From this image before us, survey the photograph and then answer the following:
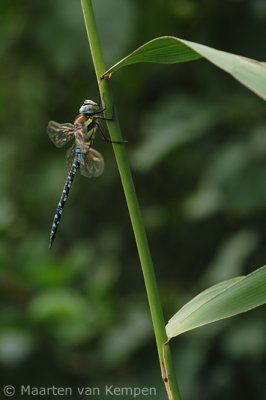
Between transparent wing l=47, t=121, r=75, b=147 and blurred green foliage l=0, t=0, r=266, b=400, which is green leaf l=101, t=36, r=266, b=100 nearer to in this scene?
transparent wing l=47, t=121, r=75, b=147

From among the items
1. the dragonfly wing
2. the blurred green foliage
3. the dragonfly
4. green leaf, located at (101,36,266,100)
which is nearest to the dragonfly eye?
the dragonfly

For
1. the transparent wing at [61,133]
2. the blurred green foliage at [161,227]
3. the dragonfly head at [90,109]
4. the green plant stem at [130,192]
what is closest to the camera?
the green plant stem at [130,192]

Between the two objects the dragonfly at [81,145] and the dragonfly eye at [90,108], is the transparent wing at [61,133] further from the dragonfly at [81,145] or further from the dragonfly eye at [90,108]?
the dragonfly eye at [90,108]

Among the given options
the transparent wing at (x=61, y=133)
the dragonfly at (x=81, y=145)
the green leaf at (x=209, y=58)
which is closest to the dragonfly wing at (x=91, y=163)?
the dragonfly at (x=81, y=145)

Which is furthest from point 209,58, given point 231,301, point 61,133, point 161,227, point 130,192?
point 161,227

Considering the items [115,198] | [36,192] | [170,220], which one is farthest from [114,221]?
[170,220]

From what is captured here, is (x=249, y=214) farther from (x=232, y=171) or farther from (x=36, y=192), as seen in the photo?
(x=36, y=192)
